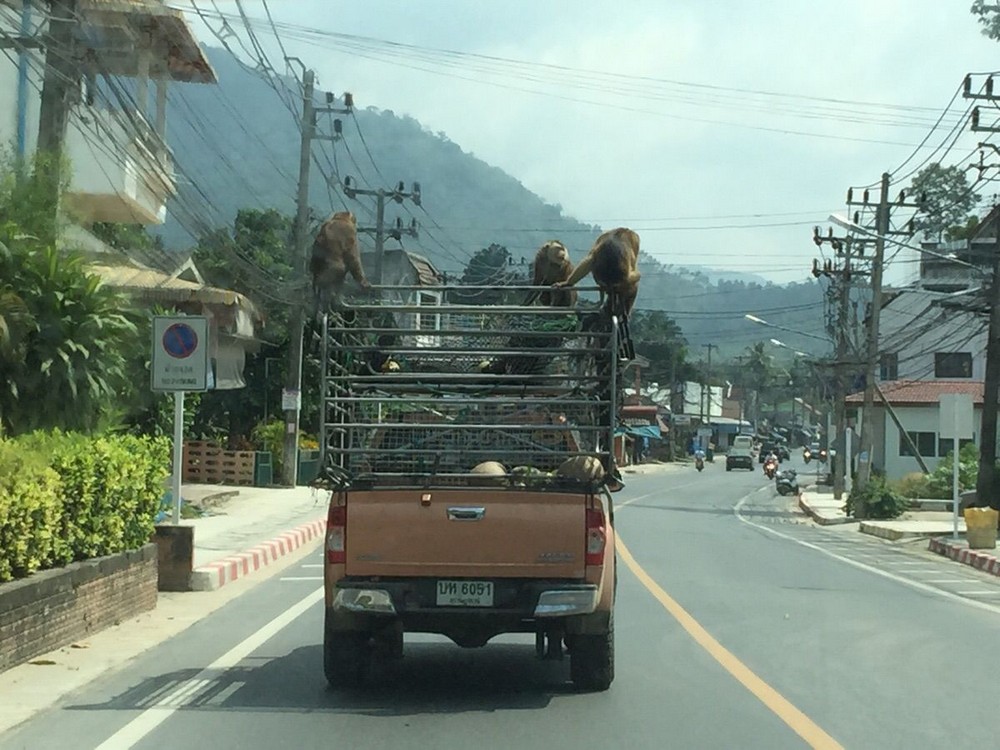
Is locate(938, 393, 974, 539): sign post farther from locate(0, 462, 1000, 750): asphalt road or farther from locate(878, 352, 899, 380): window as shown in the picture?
locate(878, 352, 899, 380): window

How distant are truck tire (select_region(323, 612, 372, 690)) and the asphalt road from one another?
0.13 meters

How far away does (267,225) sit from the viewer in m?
52.9

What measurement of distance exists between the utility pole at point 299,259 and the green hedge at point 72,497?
22066 mm

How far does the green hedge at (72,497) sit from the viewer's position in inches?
375

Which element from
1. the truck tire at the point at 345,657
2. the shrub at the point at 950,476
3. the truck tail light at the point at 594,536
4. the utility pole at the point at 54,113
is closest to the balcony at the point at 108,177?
the utility pole at the point at 54,113

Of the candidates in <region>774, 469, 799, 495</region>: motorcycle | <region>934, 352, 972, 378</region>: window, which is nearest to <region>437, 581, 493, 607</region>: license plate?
<region>774, 469, 799, 495</region>: motorcycle

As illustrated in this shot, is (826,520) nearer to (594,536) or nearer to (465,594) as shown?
(594,536)

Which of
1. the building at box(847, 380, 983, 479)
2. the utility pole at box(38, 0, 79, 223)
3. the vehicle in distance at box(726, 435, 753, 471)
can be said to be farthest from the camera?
the vehicle in distance at box(726, 435, 753, 471)

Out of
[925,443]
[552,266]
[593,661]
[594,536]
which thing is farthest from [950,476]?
[594,536]

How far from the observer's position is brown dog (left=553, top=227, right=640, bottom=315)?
8758 millimetres

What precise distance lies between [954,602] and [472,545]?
10.0 m

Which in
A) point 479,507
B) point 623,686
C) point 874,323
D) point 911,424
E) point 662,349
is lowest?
point 623,686

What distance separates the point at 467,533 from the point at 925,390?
185 ft

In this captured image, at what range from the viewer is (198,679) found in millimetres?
9289
